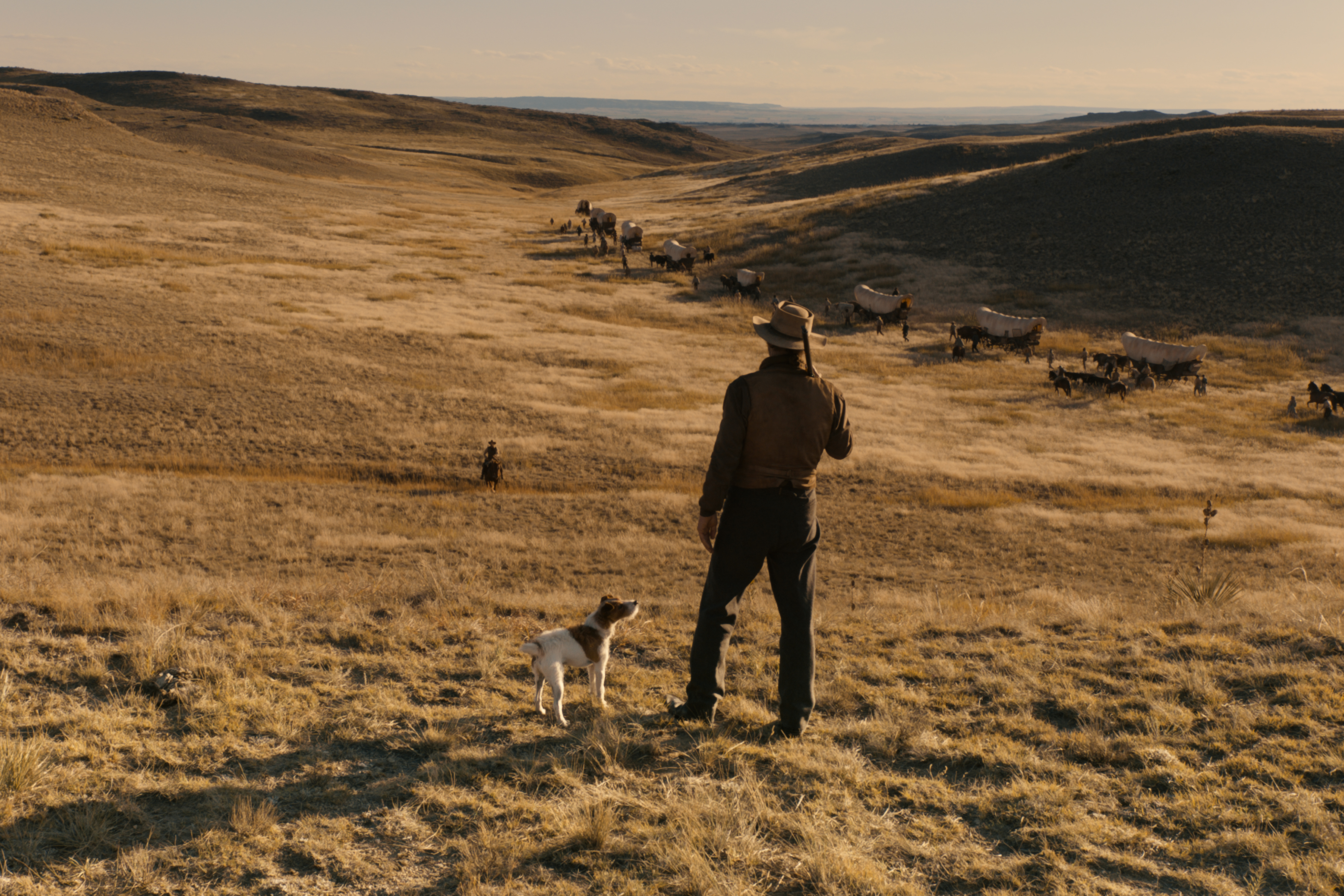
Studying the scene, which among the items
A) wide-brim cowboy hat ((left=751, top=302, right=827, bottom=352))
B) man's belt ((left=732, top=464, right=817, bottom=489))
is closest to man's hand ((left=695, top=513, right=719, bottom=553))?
man's belt ((left=732, top=464, right=817, bottom=489))

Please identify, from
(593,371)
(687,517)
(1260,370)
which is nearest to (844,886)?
(687,517)

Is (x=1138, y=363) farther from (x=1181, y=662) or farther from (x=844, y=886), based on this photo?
(x=844, y=886)

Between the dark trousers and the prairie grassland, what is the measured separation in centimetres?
39

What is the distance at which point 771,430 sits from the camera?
5055mm

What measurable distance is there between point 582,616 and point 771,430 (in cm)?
402

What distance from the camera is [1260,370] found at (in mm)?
30312

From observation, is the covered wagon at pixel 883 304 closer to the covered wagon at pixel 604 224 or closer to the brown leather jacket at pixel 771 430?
the covered wagon at pixel 604 224

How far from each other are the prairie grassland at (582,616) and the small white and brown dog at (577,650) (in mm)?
237

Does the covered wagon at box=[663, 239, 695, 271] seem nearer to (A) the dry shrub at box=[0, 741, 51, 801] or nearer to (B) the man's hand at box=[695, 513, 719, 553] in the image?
(B) the man's hand at box=[695, 513, 719, 553]

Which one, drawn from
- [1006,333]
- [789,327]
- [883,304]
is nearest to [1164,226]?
[1006,333]

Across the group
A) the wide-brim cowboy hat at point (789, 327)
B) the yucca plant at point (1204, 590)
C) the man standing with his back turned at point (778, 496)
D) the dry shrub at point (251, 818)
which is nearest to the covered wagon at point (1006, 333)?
the yucca plant at point (1204, 590)

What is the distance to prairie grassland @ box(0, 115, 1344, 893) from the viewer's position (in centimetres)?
421

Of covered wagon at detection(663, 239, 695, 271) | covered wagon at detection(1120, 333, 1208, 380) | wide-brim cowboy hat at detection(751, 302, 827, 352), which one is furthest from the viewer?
covered wagon at detection(663, 239, 695, 271)

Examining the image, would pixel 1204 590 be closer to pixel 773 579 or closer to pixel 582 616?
pixel 773 579
